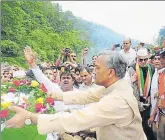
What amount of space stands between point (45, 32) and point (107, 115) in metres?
1.59

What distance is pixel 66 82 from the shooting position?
12.0 feet

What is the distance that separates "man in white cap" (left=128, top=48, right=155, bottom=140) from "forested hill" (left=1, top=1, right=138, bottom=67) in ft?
0.94

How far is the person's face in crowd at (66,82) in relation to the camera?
11.9 feet

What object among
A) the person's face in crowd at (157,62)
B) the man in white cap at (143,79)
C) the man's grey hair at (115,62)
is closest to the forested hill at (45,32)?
the man in white cap at (143,79)

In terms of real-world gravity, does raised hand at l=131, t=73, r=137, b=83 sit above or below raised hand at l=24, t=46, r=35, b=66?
below

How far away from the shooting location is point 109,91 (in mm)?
2445

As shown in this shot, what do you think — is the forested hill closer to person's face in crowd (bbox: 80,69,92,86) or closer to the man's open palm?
the man's open palm

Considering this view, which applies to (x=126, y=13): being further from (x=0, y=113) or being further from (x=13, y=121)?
(x=13, y=121)

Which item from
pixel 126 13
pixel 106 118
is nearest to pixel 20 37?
pixel 126 13

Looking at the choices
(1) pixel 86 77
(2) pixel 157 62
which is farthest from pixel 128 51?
(1) pixel 86 77

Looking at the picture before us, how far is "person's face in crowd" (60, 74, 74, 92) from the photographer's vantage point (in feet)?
11.9

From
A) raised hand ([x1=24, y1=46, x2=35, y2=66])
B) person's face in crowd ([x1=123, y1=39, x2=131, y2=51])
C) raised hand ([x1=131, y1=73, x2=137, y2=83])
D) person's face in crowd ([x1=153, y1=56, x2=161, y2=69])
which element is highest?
person's face in crowd ([x1=123, y1=39, x2=131, y2=51])

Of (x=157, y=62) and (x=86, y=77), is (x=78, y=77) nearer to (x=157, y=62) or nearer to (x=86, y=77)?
(x=86, y=77)

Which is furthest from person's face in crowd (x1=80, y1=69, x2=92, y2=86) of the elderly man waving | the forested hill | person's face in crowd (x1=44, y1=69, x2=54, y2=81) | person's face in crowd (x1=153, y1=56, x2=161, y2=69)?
the elderly man waving
